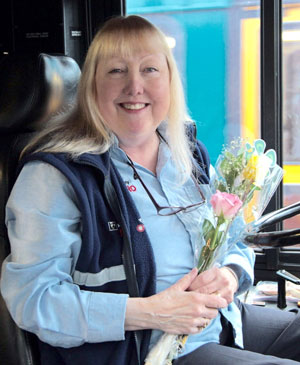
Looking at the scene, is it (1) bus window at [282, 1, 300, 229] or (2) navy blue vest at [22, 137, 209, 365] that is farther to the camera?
(1) bus window at [282, 1, 300, 229]

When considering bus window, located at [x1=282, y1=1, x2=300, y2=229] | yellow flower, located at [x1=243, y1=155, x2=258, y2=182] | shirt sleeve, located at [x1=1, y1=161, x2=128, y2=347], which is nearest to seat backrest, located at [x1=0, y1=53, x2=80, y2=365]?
shirt sleeve, located at [x1=1, y1=161, x2=128, y2=347]

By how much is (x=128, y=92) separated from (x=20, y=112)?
1.00ft

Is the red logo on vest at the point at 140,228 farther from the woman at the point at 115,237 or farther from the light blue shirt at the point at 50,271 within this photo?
the light blue shirt at the point at 50,271

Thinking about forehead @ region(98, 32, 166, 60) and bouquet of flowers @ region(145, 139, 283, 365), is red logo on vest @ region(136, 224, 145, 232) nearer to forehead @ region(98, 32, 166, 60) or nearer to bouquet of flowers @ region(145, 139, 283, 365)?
bouquet of flowers @ region(145, 139, 283, 365)

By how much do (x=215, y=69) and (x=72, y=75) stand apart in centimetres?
118

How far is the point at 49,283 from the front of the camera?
128 cm

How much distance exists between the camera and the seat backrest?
1387 millimetres

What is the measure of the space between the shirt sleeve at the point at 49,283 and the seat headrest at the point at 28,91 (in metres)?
0.26

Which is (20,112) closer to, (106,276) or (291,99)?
(106,276)

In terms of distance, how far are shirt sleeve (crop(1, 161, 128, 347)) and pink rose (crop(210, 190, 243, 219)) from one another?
0.31 meters

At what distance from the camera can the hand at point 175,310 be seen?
4.25ft

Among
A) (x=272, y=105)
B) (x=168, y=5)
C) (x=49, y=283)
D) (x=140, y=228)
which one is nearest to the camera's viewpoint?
(x=49, y=283)

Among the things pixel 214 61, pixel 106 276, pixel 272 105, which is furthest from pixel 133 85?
pixel 214 61

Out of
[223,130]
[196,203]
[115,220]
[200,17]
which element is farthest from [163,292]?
[200,17]
